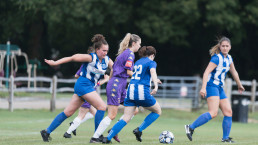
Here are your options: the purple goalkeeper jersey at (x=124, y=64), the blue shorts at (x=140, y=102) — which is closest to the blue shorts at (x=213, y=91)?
the blue shorts at (x=140, y=102)

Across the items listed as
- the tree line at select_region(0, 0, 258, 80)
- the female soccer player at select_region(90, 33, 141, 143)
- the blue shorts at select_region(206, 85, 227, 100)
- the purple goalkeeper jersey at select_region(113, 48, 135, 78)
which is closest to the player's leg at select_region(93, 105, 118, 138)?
the female soccer player at select_region(90, 33, 141, 143)

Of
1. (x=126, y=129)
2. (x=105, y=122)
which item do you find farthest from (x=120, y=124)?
(x=126, y=129)

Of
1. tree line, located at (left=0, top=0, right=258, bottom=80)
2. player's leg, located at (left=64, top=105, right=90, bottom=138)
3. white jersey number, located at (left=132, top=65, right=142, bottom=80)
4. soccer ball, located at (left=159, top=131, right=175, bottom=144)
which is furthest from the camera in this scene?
tree line, located at (left=0, top=0, right=258, bottom=80)

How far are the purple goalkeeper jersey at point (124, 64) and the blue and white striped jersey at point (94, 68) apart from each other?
203mm

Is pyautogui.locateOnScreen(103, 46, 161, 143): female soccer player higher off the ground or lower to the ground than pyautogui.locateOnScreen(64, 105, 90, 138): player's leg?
higher

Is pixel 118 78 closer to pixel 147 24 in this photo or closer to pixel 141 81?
pixel 141 81

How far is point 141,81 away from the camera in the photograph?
1059 centimetres

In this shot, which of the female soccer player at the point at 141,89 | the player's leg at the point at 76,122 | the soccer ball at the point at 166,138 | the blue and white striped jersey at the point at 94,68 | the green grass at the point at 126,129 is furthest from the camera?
the player's leg at the point at 76,122

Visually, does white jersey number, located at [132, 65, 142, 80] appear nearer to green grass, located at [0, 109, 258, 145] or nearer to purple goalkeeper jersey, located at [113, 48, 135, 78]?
purple goalkeeper jersey, located at [113, 48, 135, 78]

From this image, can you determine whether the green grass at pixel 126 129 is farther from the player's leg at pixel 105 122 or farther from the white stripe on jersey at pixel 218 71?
the white stripe on jersey at pixel 218 71

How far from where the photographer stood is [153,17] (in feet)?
114

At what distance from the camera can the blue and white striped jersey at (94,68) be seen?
1025 centimetres

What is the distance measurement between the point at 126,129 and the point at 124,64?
238 inches

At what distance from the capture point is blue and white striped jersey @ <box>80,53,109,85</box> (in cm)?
1025
